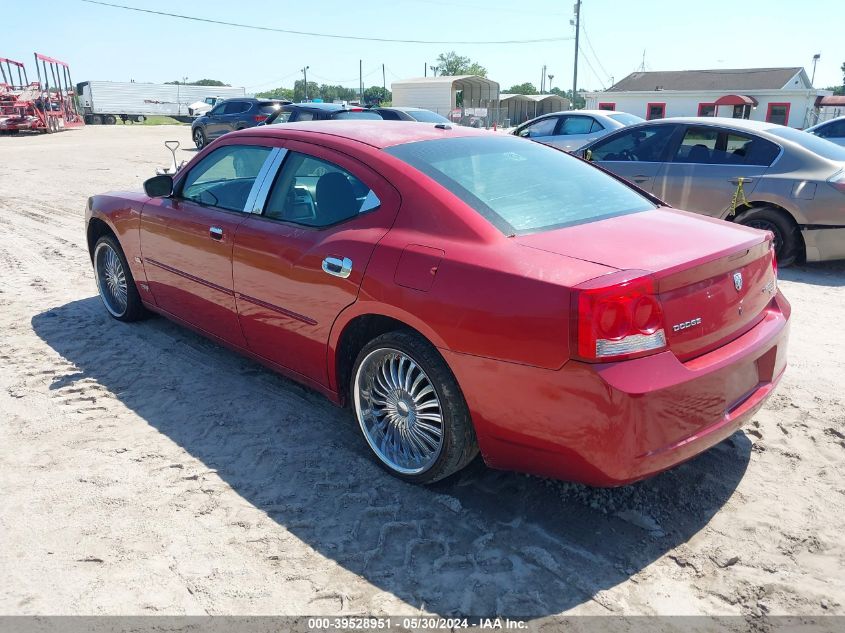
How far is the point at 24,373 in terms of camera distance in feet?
14.4

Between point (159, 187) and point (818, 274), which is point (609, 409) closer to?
point (159, 187)

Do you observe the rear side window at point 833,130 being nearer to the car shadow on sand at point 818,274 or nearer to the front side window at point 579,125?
the front side window at point 579,125

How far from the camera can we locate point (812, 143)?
22.4 feet

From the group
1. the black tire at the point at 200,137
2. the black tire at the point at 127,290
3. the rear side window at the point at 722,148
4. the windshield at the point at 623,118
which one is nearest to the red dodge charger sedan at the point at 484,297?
the black tire at the point at 127,290

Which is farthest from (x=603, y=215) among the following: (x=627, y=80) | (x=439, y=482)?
(x=627, y=80)

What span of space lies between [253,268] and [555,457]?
200cm

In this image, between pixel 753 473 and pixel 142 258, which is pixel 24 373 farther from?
pixel 753 473

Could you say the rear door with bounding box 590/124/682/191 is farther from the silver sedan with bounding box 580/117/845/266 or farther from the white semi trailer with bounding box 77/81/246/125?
A: the white semi trailer with bounding box 77/81/246/125

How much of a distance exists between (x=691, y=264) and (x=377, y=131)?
1866 mm

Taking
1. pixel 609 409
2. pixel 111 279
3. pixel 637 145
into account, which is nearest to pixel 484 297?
pixel 609 409

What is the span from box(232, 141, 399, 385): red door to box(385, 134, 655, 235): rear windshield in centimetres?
31

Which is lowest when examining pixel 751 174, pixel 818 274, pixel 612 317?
pixel 818 274

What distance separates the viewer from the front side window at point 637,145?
7605 millimetres

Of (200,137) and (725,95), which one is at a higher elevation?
(725,95)
